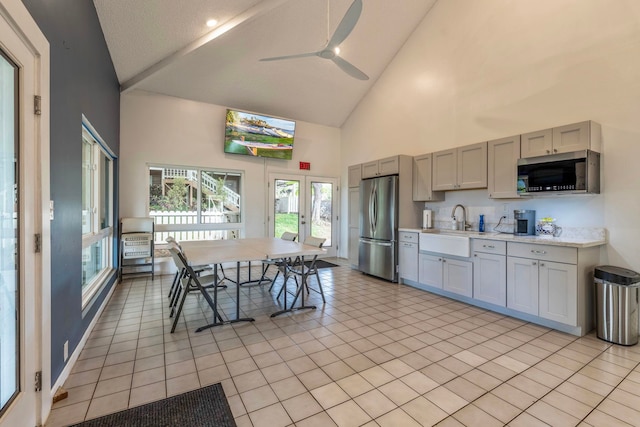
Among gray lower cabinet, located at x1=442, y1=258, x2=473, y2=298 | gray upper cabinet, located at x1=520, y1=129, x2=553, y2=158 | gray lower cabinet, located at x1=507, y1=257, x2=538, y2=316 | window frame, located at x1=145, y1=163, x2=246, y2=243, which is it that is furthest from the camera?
window frame, located at x1=145, y1=163, x2=246, y2=243

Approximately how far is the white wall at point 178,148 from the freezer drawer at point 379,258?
2.28 m

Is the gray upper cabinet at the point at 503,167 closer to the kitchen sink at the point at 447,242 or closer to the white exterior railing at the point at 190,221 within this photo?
the kitchen sink at the point at 447,242

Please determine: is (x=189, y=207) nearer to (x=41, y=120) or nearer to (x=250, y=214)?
(x=250, y=214)

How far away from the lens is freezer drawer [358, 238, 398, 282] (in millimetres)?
4840

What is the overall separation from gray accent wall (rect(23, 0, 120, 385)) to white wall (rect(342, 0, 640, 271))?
4679 millimetres

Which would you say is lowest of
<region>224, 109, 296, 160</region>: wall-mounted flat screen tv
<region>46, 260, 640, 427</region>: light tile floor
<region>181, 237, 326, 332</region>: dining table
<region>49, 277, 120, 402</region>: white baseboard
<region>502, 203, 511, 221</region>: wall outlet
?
<region>46, 260, 640, 427</region>: light tile floor

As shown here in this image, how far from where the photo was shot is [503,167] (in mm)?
3711

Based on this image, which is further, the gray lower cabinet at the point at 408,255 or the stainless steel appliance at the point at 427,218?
the stainless steel appliance at the point at 427,218

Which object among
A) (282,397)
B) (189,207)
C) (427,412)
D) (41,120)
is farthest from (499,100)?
(189,207)

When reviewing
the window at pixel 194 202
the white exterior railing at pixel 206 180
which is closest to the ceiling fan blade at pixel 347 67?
the window at pixel 194 202

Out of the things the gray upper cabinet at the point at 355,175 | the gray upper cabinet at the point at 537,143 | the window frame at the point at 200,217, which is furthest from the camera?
the gray upper cabinet at the point at 355,175

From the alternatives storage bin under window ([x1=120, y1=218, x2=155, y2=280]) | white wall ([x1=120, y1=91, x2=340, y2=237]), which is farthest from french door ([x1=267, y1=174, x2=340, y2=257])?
storage bin under window ([x1=120, y1=218, x2=155, y2=280])

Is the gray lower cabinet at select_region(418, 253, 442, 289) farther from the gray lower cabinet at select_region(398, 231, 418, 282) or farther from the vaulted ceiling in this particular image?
the vaulted ceiling

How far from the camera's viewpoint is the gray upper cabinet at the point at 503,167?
3.59 metres
